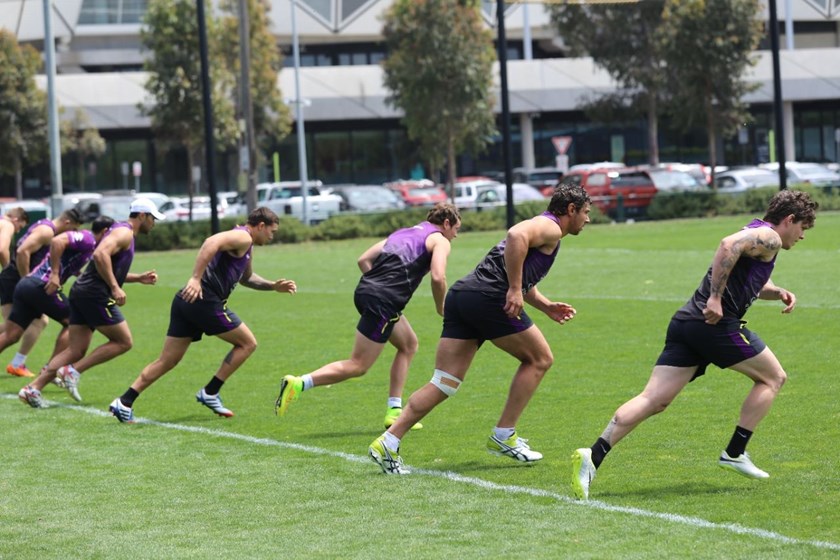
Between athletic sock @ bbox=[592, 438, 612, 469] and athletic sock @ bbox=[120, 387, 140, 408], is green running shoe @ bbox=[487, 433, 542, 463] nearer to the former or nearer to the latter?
athletic sock @ bbox=[592, 438, 612, 469]

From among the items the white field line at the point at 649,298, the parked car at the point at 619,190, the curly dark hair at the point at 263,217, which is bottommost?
the white field line at the point at 649,298

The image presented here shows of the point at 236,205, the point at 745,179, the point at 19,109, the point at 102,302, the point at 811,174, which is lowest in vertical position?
the point at 102,302

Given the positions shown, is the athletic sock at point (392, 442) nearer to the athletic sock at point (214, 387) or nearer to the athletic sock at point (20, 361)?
the athletic sock at point (214, 387)

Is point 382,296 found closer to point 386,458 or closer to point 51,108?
point 386,458

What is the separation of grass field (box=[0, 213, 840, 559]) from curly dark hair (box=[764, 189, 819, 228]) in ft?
4.76

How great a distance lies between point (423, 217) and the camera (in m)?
40.9

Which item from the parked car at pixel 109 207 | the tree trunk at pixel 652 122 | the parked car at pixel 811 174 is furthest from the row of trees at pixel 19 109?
the parked car at pixel 811 174

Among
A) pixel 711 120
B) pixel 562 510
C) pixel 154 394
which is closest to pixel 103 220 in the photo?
pixel 154 394

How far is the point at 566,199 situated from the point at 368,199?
38.7 meters

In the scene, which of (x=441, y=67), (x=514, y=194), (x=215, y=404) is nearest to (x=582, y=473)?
(x=215, y=404)

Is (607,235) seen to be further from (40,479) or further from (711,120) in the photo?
(40,479)

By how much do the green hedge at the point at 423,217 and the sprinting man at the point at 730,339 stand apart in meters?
30.8

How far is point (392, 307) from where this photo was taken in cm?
1026

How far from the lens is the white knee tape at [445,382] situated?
8883 millimetres
